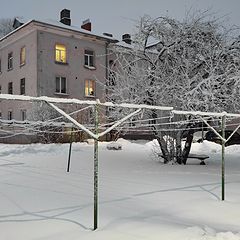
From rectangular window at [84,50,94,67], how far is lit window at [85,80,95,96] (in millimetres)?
1557

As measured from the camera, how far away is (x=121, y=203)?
25.4 feet

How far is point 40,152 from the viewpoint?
19.7 m

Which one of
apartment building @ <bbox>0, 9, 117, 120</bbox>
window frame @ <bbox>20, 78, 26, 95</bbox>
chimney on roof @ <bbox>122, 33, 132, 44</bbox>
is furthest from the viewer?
chimney on roof @ <bbox>122, 33, 132, 44</bbox>

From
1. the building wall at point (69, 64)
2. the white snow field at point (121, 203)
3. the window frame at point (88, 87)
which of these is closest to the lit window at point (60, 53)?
the building wall at point (69, 64)

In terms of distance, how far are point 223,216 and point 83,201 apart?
3.17 m

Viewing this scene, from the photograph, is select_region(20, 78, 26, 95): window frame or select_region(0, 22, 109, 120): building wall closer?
select_region(0, 22, 109, 120): building wall

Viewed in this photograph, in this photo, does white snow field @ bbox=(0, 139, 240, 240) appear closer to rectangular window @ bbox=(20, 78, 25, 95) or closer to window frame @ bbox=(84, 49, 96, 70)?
rectangular window @ bbox=(20, 78, 25, 95)

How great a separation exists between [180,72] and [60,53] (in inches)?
693

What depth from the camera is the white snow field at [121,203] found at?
18.2ft

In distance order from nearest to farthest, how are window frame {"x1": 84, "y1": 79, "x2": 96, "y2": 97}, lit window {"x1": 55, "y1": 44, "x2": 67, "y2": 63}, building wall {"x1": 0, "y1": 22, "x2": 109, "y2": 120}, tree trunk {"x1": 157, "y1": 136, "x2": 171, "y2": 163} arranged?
tree trunk {"x1": 157, "y1": 136, "x2": 171, "y2": 163}, building wall {"x1": 0, "y1": 22, "x2": 109, "y2": 120}, lit window {"x1": 55, "y1": 44, "x2": 67, "y2": 63}, window frame {"x1": 84, "y1": 79, "x2": 96, "y2": 97}

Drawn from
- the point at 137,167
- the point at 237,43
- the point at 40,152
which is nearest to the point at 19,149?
the point at 40,152

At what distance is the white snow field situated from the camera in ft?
18.2

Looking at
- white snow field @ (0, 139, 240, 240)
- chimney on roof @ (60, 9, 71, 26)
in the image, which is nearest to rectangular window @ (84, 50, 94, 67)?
chimney on roof @ (60, 9, 71, 26)

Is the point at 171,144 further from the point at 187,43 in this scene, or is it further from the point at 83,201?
the point at 83,201
